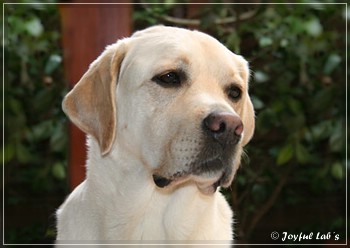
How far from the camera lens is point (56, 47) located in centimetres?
260

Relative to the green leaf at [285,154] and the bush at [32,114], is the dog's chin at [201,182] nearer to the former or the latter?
the bush at [32,114]

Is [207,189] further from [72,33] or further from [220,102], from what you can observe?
[72,33]

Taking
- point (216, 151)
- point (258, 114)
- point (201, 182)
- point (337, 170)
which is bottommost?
point (337, 170)

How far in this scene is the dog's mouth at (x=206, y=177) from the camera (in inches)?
63.6

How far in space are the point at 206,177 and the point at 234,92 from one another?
1.05 feet

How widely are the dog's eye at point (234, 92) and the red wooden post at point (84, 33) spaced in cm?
46

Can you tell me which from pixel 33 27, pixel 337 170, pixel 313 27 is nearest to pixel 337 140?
pixel 337 170

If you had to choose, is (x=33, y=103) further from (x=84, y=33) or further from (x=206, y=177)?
(x=206, y=177)

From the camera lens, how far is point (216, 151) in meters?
1.60

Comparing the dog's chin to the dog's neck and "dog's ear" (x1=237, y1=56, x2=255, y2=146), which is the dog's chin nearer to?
the dog's neck

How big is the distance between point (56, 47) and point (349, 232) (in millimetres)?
1589

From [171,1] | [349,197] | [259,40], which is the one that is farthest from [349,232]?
[171,1]

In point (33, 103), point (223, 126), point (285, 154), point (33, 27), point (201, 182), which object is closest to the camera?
point (223, 126)

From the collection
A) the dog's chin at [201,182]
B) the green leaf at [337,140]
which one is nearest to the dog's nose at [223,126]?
the dog's chin at [201,182]
